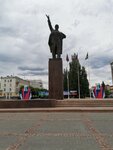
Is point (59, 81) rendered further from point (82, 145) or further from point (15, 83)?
point (15, 83)

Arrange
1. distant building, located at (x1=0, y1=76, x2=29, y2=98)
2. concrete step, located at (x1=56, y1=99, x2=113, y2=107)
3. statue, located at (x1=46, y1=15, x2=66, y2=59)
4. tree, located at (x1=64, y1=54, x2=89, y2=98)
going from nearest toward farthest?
1. concrete step, located at (x1=56, y1=99, x2=113, y2=107)
2. statue, located at (x1=46, y1=15, x2=66, y2=59)
3. tree, located at (x1=64, y1=54, x2=89, y2=98)
4. distant building, located at (x1=0, y1=76, x2=29, y2=98)

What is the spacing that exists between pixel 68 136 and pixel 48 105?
11.9 meters

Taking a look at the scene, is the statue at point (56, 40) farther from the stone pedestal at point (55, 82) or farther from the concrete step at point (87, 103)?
the concrete step at point (87, 103)

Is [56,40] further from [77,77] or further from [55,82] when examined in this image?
[77,77]

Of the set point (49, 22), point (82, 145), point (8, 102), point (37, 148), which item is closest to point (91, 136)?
point (82, 145)

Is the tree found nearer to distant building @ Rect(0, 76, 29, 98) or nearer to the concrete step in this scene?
the concrete step

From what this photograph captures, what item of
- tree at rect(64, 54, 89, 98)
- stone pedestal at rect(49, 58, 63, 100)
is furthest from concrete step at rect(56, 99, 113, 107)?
tree at rect(64, 54, 89, 98)

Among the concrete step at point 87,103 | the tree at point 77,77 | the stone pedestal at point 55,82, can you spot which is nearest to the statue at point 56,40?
the stone pedestal at point 55,82

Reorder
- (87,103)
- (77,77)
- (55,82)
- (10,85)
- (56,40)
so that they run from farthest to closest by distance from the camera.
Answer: (10,85), (77,77), (56,40), (55,82), (87,103)

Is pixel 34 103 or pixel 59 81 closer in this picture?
pixel 34 103

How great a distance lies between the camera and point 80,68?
66938 millimetres

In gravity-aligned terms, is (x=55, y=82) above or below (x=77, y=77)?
below

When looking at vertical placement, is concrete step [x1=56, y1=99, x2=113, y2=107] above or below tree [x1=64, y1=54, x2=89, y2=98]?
below

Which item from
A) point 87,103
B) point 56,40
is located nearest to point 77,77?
point 56,40
